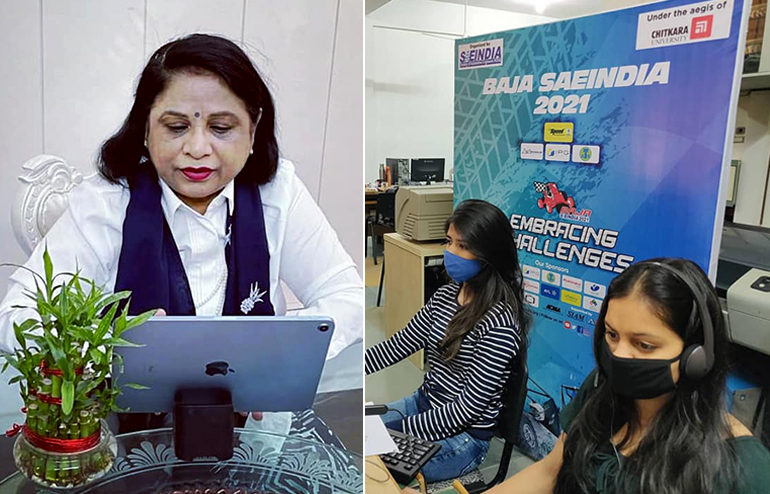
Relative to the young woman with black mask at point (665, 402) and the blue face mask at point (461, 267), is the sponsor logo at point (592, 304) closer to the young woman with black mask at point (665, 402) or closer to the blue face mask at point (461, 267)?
the young woman with black mask at point (665, 402)

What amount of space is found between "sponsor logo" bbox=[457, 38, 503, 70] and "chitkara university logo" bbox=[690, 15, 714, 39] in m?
0.77

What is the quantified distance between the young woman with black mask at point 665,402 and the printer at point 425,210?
1.34 meters

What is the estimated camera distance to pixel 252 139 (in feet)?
4.13

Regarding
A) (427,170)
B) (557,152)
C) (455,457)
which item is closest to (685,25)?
(557,152)

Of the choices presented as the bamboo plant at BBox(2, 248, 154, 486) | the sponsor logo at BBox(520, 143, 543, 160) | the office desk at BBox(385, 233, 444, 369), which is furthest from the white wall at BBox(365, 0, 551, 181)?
the bamboo plant at BBox(2, 248, 154, 486)

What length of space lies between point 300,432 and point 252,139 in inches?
26.0

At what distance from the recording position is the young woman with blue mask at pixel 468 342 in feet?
7.26

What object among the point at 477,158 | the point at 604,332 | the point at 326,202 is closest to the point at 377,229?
the point at 477,158

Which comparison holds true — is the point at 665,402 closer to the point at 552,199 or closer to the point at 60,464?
the point at 552,199

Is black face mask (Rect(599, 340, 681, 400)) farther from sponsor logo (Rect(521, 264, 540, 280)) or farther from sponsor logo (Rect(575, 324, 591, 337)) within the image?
sponsor logo (Rect(521, 264, 540, 280))

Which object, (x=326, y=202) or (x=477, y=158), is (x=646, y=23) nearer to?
(x=477, y=158)

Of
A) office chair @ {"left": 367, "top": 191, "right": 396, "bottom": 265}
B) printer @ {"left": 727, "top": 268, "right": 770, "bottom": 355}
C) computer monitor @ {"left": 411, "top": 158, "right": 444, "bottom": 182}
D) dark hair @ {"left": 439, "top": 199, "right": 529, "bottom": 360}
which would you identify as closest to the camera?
printer @ {"left": 727, "top": 268, "right": 770, "bottom": 355}

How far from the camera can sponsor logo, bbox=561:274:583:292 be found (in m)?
2.12

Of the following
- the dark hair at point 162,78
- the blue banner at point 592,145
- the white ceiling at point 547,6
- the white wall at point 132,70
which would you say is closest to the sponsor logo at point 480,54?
the blue banner at point 592,145
